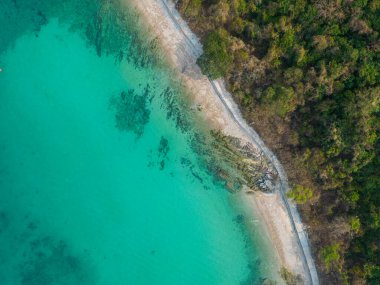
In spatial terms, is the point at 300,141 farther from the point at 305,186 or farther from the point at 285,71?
the point at 285,71

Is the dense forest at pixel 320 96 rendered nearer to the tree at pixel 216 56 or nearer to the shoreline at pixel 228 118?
the tree at pixel 216 56

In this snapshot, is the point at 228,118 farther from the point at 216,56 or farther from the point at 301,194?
the point at 301,194

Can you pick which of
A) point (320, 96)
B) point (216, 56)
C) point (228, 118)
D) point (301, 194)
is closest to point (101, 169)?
point (228, 118)

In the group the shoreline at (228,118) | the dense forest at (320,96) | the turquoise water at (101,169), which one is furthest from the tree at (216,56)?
the turquoise water at (101,169)

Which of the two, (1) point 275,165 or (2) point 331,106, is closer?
(2) point 331,106

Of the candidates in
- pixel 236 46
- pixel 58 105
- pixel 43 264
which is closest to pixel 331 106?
pixel 236 46
